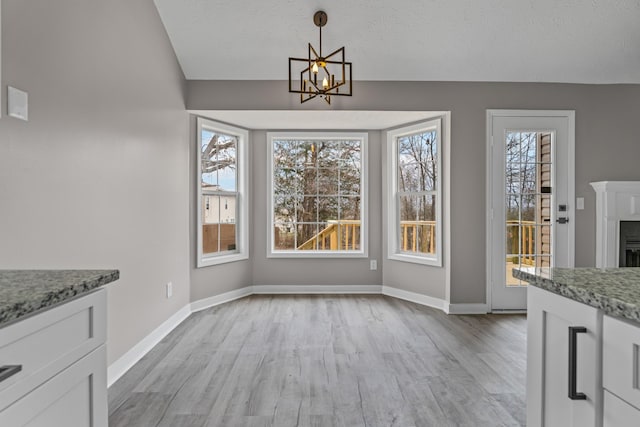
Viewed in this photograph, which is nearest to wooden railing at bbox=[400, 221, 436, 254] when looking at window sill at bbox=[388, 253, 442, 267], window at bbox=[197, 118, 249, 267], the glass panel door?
window sill at bbox=[388, 253, 442, 267]

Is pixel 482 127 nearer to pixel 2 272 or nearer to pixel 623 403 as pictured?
pixel 623 403

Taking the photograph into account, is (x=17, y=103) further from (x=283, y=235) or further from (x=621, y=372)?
(x=283, y=235)

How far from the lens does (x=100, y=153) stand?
235 cm

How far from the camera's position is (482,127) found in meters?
3.99

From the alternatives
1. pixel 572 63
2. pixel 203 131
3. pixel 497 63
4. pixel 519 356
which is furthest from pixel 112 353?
pixel 572 63

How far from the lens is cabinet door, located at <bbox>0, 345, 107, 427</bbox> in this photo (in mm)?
843

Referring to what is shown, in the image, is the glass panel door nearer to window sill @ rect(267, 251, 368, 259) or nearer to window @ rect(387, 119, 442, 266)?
window @ rect(387, 119, 442, 266)

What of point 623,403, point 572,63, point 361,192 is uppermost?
point 572,63

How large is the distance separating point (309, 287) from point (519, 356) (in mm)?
2572

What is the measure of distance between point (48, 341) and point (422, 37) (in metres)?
3.69

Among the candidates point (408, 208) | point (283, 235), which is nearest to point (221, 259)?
point (283, 235)

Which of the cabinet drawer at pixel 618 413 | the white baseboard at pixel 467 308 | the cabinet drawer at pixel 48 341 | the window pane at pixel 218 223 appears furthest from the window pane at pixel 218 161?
the cabinet drawer at pixel 618 413

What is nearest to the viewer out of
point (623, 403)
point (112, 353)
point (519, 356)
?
point (623, 403)

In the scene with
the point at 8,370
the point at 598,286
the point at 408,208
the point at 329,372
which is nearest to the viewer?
the point at 8,370
